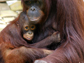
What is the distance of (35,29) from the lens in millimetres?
1910

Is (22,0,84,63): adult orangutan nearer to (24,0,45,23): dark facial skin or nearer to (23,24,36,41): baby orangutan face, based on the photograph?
(24,0,45,23): dark facial skin

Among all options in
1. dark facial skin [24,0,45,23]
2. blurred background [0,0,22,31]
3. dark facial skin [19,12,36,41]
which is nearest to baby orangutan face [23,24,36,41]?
dark facial skin [19,12,36,41]

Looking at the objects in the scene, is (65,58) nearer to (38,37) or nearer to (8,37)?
(38,37)

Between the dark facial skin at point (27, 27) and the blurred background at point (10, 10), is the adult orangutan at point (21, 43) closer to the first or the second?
the dark facial skin at point (27, 27)

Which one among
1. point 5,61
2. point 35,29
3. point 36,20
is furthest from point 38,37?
point 5,61

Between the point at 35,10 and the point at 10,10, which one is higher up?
the point at 35,10

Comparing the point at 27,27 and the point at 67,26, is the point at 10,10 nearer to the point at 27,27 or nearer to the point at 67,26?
the point at 27,27

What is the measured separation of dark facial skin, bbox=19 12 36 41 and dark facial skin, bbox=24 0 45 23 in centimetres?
15

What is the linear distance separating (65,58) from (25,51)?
435 mm

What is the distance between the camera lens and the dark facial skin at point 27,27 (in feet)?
6.04

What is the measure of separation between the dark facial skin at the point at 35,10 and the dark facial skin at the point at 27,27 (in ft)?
0.50

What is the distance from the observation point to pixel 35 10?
1699 mm

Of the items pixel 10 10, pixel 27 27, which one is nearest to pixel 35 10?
pixel 27 27

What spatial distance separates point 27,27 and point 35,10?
26 centimetres
